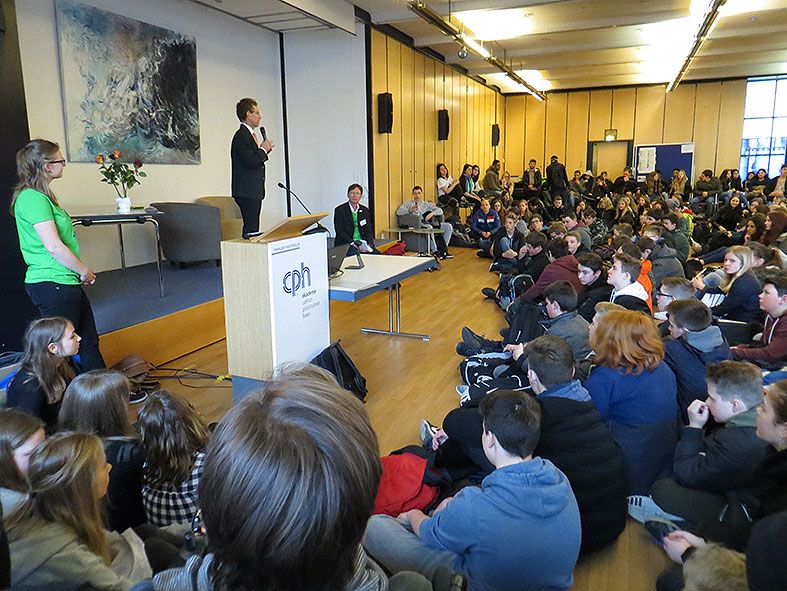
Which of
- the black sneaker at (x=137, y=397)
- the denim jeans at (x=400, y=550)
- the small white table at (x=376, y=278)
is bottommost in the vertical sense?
the black sneaker at (x=137, y=397)

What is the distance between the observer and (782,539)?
1172 mm

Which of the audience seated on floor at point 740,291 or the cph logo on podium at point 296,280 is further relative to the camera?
the audience seated on floor at point 740,291

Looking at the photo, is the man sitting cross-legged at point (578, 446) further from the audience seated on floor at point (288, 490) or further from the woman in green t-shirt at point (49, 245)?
the woman in green t-shirt at point (49, 245)

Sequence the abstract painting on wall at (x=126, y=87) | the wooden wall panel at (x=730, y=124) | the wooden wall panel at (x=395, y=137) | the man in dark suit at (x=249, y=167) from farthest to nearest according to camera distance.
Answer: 1. the wooden wall panel at (x=730, y=124)
2. the wooden wall panel at (x=395, y=137)
3. the abstract painting on wall at (x=126, y=87)
4. the man in dark suit at (x=249, y=167)

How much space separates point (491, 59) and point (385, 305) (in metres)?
6.02

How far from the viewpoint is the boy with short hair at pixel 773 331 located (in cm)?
353

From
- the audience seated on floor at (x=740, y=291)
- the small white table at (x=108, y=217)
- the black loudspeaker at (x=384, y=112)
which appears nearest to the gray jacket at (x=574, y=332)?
the audience seated on floor at (x=740, y=291)

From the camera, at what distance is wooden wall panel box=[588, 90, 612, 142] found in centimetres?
1791

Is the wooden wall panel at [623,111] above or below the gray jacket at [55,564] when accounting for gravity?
above

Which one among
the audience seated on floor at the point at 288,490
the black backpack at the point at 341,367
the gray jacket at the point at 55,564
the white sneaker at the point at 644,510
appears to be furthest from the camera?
the black backpack at the point at 341,367

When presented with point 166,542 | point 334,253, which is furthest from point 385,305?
point 166,542

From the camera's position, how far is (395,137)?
10594mm

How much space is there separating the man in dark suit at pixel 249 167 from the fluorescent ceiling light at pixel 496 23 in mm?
4830

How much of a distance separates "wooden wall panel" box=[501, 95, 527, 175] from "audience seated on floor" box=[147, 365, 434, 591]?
63.1 ft
